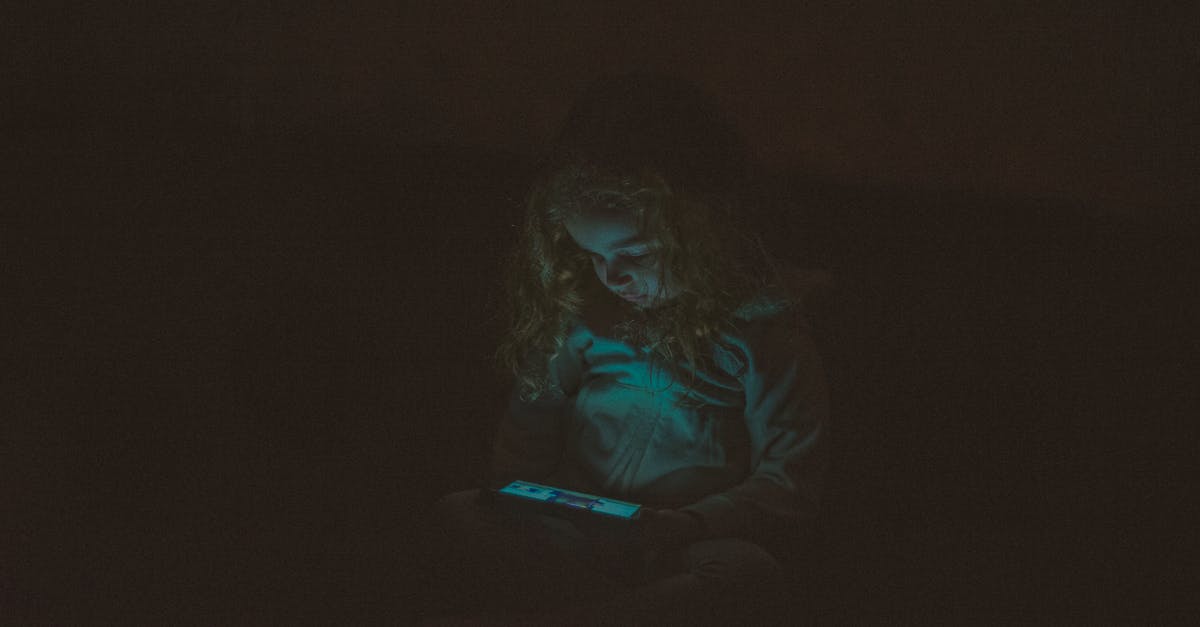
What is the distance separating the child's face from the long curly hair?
1 centimetres

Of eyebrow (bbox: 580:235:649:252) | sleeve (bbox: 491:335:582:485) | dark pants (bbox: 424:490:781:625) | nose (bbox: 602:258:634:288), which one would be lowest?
dark pants (bbox: 424:490:781:625)

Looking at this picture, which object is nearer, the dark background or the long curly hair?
the long curly hair

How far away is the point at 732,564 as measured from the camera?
1.25 meters

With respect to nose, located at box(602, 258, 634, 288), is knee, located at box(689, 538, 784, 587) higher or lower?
lower

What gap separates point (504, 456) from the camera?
1528mm

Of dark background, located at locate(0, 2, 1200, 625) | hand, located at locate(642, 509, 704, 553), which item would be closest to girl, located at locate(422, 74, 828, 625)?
hand, located at locate(642, 509, 704, 553)

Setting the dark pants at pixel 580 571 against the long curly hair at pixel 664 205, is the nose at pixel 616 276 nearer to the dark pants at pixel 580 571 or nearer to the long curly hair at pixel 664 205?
the long curly hair at pixel 664 205

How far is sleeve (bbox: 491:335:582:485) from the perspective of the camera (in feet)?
4.95

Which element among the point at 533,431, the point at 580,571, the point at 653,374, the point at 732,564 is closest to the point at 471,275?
the point at 533,431

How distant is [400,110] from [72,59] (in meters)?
0.56

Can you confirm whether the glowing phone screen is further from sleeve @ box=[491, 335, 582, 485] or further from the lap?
sleeve @ box=[491, 335, 582, 485]

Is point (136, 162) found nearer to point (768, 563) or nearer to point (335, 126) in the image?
point (335, 126)

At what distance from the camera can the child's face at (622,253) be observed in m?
1.24

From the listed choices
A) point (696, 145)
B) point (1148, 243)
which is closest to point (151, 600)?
point (696, 145)
